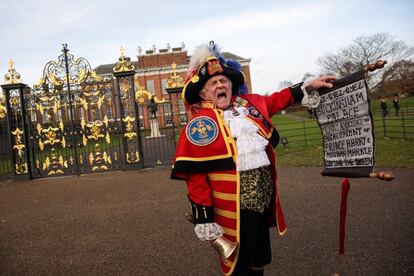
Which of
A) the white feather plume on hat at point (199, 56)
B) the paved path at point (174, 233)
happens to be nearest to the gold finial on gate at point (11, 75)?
the paved path at point (174, 233)

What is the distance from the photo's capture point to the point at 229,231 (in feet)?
8.48

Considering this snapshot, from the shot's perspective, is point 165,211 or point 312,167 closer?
point 165,211

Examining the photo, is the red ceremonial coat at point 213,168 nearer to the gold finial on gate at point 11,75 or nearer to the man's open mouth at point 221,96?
the man's open mouth at point 221,96

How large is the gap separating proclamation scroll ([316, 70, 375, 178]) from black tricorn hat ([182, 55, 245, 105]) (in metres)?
0.73

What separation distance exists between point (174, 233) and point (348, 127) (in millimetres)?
3091

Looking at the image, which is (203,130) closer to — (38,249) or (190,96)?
(190,96)

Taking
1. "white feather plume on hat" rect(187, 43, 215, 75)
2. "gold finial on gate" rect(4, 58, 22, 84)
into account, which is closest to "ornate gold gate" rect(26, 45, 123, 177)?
"gold finial on gate" rect(4, 58, 22, 84)

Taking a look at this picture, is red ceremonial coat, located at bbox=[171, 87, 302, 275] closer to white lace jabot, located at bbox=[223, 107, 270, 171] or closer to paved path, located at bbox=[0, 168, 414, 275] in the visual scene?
white lace jabot, located at bbox=[223, 107, 270, 171]

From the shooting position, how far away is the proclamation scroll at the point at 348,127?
2.57 m

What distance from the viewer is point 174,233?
4910 millimetres

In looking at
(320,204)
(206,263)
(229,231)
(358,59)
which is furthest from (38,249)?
(358,59)

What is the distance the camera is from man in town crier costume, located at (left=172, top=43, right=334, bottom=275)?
254 cm

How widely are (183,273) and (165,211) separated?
8.44 ft

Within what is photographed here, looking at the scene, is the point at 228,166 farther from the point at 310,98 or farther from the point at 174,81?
the point at 174,81
